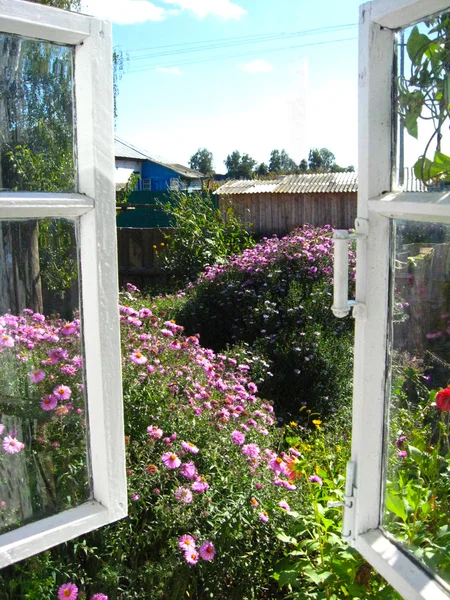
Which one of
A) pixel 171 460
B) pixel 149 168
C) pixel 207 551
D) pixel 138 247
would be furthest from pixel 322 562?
pixel 149 168

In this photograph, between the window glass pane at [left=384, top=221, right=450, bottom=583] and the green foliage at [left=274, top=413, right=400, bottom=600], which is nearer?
the window glass pane at [left=384, top=221, right=450, bottom=583]

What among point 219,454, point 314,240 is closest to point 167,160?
point 314,240

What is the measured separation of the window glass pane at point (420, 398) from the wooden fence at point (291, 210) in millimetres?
10451

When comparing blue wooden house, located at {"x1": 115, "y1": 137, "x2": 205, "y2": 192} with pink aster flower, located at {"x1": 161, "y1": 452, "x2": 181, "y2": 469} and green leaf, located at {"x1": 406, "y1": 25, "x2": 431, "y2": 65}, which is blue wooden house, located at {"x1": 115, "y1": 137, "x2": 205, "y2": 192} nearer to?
pink aster flower, located at {"x1": 161, "y1": 452, "x2": 181, "y2": 469}

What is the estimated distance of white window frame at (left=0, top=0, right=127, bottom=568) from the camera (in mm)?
1180

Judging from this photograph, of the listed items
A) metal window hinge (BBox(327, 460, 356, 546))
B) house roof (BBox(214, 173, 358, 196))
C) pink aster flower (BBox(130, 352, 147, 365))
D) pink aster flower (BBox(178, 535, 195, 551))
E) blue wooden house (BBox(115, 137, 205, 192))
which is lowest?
pink aster flower (BBox(178, 535, 195, 551))

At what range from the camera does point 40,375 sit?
4.38ft

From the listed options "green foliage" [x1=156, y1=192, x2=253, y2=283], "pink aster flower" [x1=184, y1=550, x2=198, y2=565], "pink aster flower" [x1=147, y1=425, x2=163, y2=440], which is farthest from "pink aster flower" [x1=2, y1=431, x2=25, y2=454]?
"green foliage" [x1=156, y1=192, x2=253, y2=283]

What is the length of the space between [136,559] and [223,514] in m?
0.30

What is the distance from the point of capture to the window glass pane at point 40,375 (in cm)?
124

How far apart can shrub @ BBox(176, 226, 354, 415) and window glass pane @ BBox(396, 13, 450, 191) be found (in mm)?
2941

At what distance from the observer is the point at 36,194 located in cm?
120

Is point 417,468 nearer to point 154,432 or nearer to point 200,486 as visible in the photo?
point 200,486

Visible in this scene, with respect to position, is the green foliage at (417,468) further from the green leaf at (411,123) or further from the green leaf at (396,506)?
the green leaf at (411,123)
